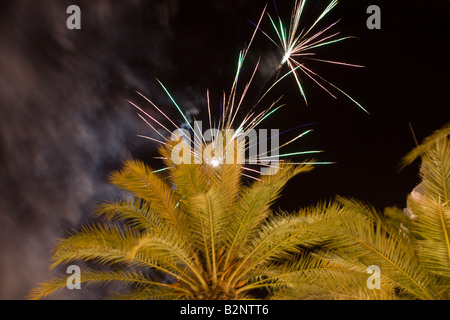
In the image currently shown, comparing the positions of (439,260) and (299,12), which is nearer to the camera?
(439,260)

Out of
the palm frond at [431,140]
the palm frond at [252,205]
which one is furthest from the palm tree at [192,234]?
the palm frond at [431,140]

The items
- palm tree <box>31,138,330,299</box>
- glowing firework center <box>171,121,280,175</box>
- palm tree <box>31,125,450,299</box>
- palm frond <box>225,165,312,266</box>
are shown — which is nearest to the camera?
palm tree <box>31,125,450,299</box>

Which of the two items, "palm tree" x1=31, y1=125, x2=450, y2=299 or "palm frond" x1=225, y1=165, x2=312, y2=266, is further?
"palm frond" x1=225, y1=165, x2=312, y2=266

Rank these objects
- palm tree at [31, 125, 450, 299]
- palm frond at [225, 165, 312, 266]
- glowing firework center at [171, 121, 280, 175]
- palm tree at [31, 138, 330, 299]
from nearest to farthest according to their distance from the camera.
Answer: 1. palm tree at [31, 125, 450, 299]
2. palm tree at [31, 138, 330, 299]
3. palm frond at [225, 165, 312, 266]
4. glowing firework center at [171, 121, 280, 175]

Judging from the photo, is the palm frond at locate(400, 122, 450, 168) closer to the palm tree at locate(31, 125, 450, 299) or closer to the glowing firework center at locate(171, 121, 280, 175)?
the palm tree at locate(31, 125, 450, 299)

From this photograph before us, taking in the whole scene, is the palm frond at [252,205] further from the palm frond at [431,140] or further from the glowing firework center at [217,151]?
the palm frond at [431,140]

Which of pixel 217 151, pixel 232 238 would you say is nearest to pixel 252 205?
pixel 232 238

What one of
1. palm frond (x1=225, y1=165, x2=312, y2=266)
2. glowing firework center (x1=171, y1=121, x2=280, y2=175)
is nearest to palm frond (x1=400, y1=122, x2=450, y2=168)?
palm frond (x1=225, y1=165, x2=312, y2=266)
